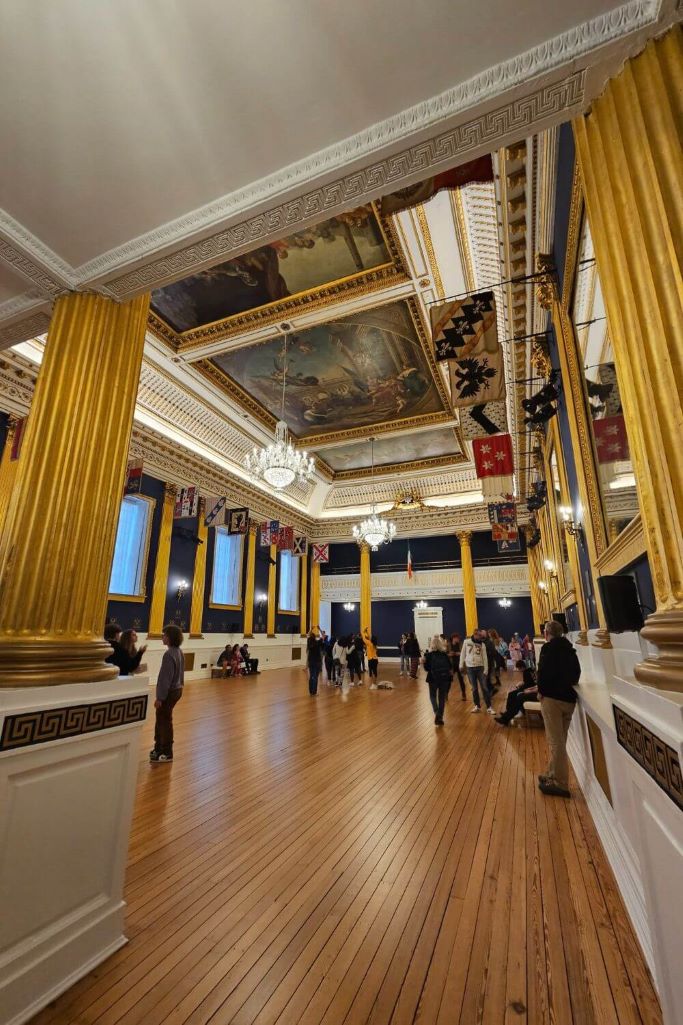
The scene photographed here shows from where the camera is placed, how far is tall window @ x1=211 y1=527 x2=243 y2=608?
1560 cm

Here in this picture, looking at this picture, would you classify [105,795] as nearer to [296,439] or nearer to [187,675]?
[187,675]

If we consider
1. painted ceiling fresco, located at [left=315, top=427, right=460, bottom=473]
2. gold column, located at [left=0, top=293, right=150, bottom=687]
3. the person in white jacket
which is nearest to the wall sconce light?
the person in white jacket

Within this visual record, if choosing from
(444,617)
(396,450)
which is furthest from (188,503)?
(444,617)

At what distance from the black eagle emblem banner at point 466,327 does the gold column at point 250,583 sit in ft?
42.6

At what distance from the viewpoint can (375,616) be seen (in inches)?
864

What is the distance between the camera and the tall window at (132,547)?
39.3 feet

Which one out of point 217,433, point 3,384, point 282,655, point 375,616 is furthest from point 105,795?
point 375,616

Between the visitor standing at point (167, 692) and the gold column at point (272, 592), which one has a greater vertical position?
the gold column at point (272, 592)

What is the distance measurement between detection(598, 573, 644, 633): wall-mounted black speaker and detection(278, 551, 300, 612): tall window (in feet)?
56.4

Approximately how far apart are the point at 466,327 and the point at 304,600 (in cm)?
1680

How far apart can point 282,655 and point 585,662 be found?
14.8m

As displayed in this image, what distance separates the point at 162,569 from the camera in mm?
13031

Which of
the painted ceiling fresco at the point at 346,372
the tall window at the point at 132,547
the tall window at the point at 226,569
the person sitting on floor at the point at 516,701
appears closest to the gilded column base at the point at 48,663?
the person sitting on floor at the point at 516,701

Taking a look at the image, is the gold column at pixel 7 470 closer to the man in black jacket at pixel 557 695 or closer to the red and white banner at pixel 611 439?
the man in black jacket at pixel 557 695
